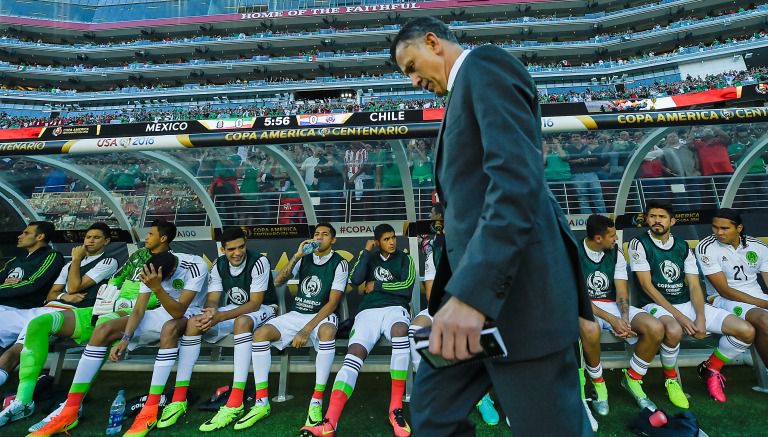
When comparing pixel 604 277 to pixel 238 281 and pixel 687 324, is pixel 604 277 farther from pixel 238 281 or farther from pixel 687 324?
pixel 238 281

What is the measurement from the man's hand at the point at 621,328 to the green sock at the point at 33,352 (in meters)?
4.85

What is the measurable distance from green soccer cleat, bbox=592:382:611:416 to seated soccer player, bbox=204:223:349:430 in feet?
7.00

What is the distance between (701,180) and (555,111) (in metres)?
2.15

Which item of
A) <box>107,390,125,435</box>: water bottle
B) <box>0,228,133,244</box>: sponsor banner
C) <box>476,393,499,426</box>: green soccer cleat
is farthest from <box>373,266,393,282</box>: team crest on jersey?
<box>0,228,133,244</box>: sponsor banner

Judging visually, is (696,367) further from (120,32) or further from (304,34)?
(120,32)

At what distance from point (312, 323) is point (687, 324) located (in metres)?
3.16

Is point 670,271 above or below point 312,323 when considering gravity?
above

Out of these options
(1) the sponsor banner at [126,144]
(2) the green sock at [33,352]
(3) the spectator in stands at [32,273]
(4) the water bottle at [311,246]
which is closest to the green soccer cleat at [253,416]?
(4) the water bottle at [311,246]

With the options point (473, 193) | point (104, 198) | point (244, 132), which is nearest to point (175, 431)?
point (244, 132)

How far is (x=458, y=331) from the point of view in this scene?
87 centimetres

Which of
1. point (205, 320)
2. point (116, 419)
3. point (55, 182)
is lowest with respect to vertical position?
point (116, 419)

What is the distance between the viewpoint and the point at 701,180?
13.0ft

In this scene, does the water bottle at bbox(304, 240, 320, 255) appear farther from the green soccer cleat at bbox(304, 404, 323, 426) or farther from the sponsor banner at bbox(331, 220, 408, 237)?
the green soccer cleat at bbox(304, 404, 323, 426)


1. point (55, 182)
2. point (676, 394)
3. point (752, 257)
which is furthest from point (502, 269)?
point (55, 182)
